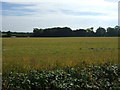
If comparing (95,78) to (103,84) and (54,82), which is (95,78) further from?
(54,82)

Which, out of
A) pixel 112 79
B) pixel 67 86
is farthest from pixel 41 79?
pixel 112 79

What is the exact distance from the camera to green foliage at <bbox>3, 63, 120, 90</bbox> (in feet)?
25.2

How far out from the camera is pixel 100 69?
31.5ft

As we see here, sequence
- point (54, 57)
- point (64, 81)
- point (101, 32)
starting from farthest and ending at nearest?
point (101, 32) → point (54, 57) → point (64, 81)

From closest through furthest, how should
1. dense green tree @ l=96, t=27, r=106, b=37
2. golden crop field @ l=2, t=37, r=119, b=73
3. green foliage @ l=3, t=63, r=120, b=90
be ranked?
green foliage @ l=3, t=63, r=120, b=90 → golden crop field @ l=2, t=37, r=119, b=73 → dense green tree @ l=96, t=27, r=106, b=37

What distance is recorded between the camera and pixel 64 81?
798 cm

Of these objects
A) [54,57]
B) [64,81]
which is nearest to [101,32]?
[54,57]

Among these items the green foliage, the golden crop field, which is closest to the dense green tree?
the golden crop field

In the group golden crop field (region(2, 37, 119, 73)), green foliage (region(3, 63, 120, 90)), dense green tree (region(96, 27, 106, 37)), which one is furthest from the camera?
dense green tree (region(96, 27, 106, 37))

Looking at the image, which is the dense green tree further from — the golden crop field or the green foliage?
the green foliage

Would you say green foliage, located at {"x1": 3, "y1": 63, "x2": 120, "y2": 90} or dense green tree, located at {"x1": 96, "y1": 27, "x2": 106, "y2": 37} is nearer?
green foliage, located at {"x1": 3, "y1": 63, "x2": 120, "y2": 90}

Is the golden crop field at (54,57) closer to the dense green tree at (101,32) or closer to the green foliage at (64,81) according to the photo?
the green foliage at (64,81)

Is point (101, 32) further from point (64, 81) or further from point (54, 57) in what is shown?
point (64, 81)

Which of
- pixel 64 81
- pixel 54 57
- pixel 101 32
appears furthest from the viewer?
pixel 101 32
